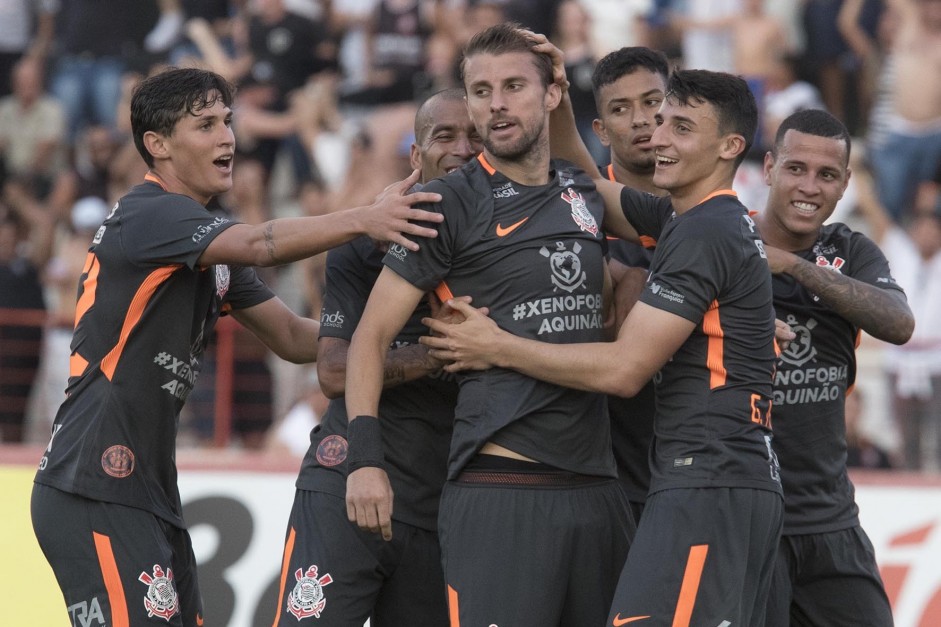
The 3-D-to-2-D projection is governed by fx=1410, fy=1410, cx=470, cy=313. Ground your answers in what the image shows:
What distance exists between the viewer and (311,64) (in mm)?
14156

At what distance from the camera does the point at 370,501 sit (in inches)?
220

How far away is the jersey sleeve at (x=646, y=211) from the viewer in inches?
247

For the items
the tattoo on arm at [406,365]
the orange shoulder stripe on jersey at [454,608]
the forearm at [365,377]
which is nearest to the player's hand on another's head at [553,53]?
the tattoo on arm at [406,365]

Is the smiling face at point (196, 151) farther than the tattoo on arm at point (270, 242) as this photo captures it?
Yes

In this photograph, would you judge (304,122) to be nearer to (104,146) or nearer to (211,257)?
(104,146)

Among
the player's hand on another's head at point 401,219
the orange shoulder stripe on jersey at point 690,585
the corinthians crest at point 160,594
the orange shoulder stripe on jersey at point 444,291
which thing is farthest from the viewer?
the orange shoulder stripe on jersey at point 444,291

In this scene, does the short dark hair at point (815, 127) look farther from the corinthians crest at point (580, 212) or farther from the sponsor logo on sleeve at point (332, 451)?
the sponsor logo on sleeve at point (332, 451)

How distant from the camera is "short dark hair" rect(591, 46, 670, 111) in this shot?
7020 mm

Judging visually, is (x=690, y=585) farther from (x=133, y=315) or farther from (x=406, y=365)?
(x=133, y=315)

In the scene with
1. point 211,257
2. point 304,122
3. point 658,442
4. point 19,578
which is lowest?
point 19,578

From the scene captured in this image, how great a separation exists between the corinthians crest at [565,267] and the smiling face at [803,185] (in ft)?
4.04

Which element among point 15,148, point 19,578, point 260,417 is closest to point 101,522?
point 19,578

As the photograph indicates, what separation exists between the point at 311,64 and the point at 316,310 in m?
2.88

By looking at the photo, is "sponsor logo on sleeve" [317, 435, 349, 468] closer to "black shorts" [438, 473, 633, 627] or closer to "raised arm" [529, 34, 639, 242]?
"black shorts" [438, 473, 633, 627]
